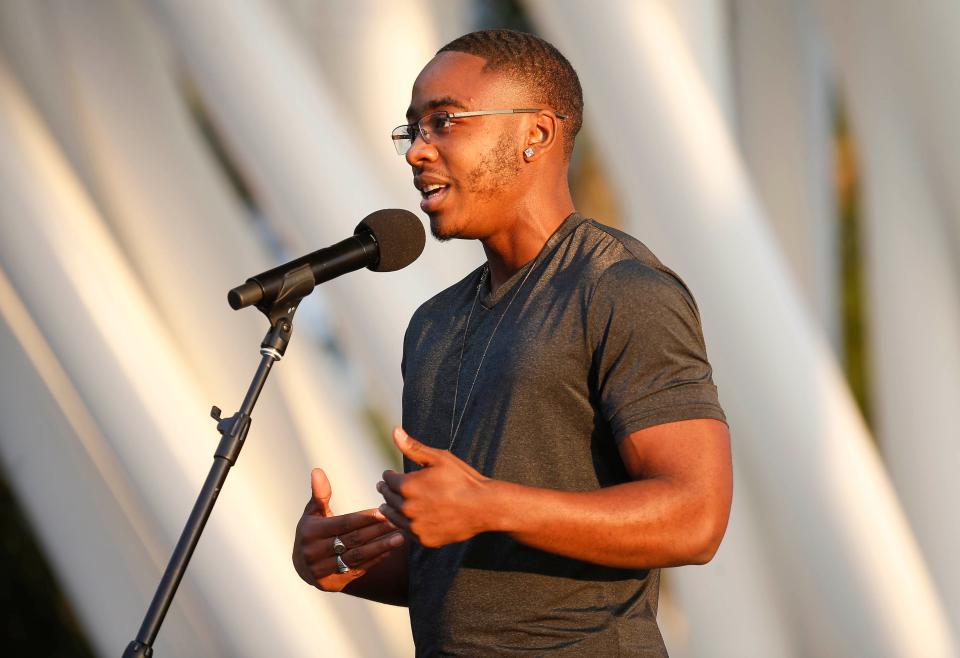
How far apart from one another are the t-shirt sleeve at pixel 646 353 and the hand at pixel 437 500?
36cm

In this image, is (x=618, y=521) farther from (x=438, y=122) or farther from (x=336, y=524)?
(x=438, y=122)

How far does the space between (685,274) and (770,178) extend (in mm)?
3512

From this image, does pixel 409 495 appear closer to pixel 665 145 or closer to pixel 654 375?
pixel 654 375

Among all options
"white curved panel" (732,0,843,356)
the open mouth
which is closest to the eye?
the open mouth

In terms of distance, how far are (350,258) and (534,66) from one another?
63 centimetres

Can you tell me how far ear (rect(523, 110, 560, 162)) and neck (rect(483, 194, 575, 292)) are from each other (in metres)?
0.12

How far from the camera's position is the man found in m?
2.36

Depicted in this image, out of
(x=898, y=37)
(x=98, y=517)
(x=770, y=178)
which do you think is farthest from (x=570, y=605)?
(x=770, y=178)

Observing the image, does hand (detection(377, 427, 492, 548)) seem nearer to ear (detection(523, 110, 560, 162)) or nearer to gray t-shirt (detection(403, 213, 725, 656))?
gray t-shirt (detection(403, 213, 725, 656))

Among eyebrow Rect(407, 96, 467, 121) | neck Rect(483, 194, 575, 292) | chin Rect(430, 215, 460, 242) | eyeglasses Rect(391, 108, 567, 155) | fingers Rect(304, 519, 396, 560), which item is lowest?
fingers Rect(304, 519, 396, 560)

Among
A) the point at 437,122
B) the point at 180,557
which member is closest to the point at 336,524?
the point at 180,557

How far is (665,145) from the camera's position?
5.55m

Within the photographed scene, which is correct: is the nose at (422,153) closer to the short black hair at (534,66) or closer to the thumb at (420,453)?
the short black hair at (534,66)

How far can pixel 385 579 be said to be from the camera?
10.1 ft
